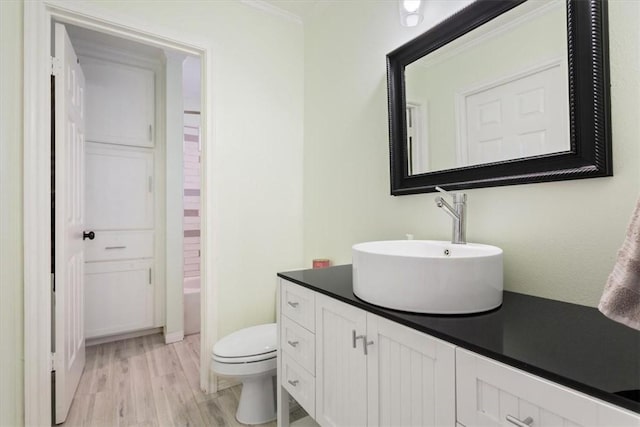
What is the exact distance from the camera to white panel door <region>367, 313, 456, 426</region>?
0.74m

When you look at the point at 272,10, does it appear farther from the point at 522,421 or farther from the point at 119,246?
the point at 522,421

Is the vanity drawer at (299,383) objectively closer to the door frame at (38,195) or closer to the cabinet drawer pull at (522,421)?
the cabinet drawer pull at (522,421)

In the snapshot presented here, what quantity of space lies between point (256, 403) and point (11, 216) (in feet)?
4.66

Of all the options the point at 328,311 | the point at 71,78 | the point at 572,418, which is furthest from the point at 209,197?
the point at 572,418

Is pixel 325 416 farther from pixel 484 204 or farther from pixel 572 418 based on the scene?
pixel 484 204

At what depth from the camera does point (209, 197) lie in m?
1.90

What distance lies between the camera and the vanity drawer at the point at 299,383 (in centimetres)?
121

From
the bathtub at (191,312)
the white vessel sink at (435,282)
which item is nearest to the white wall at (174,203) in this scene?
the bathtub at (191,312)

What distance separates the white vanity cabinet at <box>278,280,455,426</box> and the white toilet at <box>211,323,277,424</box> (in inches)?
8.4

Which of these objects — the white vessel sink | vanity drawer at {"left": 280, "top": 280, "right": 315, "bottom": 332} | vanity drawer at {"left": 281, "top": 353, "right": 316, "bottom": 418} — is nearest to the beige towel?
the white vessel sink

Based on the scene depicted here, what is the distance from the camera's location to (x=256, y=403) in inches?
63.7

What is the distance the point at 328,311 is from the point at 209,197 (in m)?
1.12

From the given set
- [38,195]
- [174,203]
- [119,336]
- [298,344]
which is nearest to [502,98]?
[298,344]

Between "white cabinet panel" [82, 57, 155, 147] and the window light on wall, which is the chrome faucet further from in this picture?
"white cabinet panel" [82, 57, 155, 147]
